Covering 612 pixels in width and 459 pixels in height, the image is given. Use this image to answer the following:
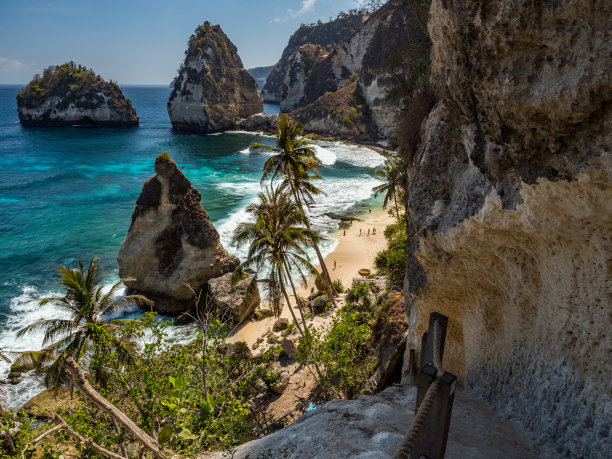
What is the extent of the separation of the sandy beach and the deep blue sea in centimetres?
194

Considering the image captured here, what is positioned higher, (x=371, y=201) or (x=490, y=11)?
(x=490, y=11)

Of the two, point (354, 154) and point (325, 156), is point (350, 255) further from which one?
point (354, 154)

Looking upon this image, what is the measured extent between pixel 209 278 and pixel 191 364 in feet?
46.5

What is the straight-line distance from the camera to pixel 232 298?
872 inches

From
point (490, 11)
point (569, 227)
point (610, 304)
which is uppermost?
point (490, 11)

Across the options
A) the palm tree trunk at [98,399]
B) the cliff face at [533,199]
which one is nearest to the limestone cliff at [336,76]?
the cliff face at [533,199]

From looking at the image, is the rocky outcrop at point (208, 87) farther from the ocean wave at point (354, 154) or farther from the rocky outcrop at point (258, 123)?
the ocean wave at point (354, 154)

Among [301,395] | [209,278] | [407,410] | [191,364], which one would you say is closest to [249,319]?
[209,278]

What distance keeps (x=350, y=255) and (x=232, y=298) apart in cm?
1170

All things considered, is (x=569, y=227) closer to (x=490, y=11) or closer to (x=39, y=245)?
(x=490, y=11)

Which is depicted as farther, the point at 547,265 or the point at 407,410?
the point at 407,410

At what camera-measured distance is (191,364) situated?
10.3 metres

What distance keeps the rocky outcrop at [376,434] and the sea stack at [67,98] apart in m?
108

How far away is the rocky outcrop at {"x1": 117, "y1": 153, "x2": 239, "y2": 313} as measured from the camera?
2366 cm
